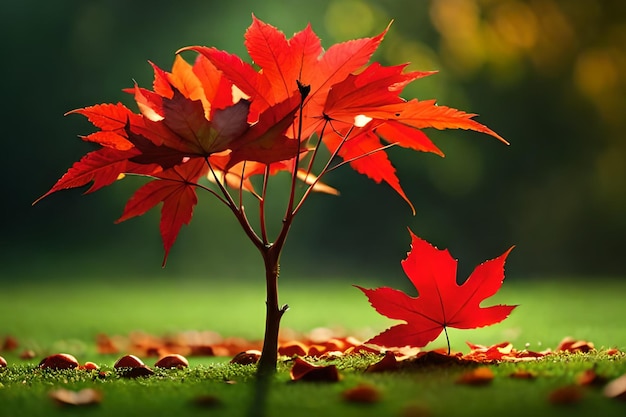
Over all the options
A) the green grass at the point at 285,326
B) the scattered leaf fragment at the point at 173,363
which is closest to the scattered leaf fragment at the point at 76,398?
the green grass at the point at 285,326

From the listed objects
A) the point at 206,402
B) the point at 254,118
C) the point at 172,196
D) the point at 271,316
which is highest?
the point at 254,118

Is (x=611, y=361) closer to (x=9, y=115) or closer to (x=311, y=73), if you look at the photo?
(x=311, y=73)

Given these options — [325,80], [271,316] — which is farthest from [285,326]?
[325,80]

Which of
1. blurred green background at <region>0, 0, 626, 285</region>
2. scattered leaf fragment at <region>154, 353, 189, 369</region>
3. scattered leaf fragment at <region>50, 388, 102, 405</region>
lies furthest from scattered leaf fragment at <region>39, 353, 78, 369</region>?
blurred green background at <region>0, 0, 626, 285</region>

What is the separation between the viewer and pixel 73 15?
307 inches

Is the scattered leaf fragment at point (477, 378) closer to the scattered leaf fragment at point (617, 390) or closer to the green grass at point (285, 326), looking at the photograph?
the green grass at point (285, 326)

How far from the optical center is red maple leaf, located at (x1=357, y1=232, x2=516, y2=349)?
1058 mm

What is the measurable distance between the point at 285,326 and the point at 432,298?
7.30 ft

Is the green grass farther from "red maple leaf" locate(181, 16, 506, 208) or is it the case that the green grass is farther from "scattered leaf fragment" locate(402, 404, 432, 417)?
"red maple leaf" locate(181, 16, 506, 208)

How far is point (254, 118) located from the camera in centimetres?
107

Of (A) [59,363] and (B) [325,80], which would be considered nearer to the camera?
(B) [325,80]

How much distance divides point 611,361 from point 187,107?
2.42 ft

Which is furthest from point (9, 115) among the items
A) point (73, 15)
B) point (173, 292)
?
point (173, 292)

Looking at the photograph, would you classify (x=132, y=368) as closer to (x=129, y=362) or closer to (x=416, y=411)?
(x=129, y=362)
